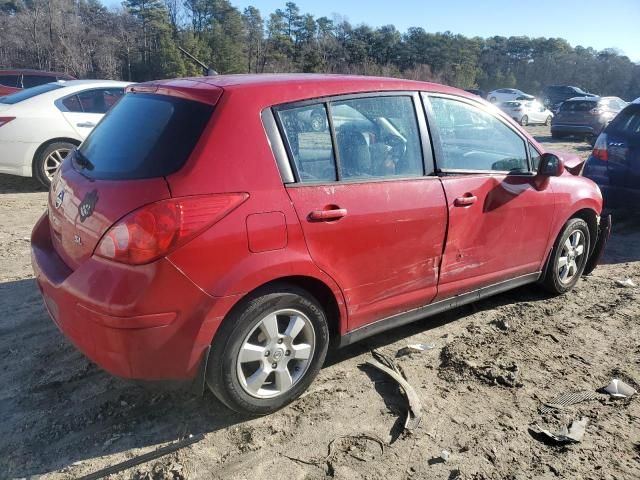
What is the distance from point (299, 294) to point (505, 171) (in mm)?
1889

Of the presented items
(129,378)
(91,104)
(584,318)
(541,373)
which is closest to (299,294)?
(129,378)

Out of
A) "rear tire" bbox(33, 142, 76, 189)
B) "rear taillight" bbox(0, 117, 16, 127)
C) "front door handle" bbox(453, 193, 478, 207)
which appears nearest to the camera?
"front door handle" bbox(453, 193, 478, 207)

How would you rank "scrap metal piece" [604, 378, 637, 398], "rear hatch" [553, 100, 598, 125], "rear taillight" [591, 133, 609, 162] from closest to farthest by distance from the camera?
"scrap metal piece" [604, 378, 637, 398]
"rear taillight" [591, 133, 609, 162]
"rear hatch" [553, 100, 598, 125]

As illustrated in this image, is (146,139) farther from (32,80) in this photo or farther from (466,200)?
(32,80)

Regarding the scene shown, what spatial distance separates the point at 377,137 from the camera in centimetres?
314

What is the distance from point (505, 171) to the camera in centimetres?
378

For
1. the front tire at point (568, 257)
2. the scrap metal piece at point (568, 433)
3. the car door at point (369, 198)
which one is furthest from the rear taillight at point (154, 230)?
the front tire at point (568, 257)

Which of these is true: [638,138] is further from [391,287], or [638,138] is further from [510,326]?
[391,287]

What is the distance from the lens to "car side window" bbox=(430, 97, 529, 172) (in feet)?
11.4

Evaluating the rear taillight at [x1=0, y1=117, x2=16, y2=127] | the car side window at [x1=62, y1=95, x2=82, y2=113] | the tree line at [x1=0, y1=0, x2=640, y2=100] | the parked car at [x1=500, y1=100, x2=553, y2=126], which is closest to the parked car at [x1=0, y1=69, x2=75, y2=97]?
the car side window at [x1=62, y1=95, x2=82, y2=113]

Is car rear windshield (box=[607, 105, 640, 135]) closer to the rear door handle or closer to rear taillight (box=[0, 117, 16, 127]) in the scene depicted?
the rear door handle

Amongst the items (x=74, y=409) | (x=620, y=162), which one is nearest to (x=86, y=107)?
(x=74, y=409)

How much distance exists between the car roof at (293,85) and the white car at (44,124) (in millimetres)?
4844

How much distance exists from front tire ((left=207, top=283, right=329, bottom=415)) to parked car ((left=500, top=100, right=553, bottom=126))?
83.4 ft
